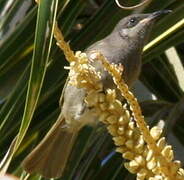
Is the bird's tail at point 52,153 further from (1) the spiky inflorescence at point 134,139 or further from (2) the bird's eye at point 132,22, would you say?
(1) the spiky inflorescence at point 134,139

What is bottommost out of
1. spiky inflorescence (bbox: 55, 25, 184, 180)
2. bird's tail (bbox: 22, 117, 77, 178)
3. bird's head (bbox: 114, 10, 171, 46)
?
spiky inflorescence (bbox: 55, 25, 184, 180)

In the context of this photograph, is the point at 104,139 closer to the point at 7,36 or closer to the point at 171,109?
the point at 171,109

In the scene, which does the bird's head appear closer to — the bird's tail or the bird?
the bird

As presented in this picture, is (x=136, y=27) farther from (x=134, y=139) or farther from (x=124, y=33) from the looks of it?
(x=134, y=139)

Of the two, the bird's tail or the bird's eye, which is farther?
the bird's eye

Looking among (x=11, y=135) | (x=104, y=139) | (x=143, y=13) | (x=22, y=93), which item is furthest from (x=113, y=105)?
(x=143, y=13)

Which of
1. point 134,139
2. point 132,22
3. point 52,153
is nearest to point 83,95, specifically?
point 52,153

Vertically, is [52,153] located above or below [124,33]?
below

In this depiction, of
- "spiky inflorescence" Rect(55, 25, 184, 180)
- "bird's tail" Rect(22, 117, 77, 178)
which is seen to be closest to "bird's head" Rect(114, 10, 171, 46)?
"bird's tail" Rect(22, 117, 77, 178)

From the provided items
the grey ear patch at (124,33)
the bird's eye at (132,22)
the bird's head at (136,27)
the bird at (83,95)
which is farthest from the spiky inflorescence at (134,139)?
the grey ear patch at (124,33)
